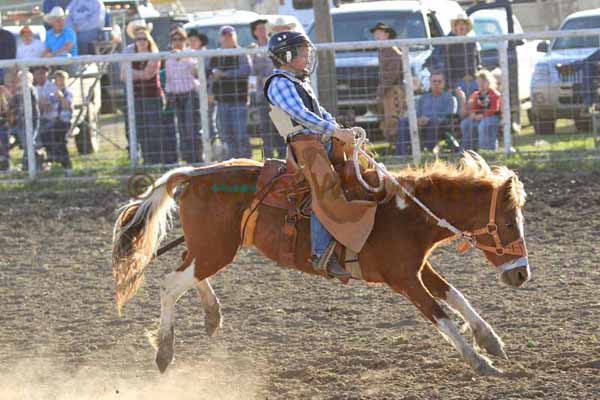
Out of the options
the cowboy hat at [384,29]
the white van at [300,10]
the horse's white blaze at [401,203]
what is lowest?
the horse's white blaze at [401,203]

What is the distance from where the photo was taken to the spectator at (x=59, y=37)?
15.0m

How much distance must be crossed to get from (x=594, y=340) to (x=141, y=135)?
7763mm

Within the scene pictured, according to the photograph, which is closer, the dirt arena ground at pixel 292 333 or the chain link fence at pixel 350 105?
the dirt arena ground at pixel 292 333

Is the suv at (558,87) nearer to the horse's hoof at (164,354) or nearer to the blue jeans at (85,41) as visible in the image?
the blue jeans at (85,41)

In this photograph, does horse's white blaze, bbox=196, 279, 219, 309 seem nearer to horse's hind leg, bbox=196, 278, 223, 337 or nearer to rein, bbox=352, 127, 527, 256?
horse's hind leg, bbox=196, 278, 223, 337

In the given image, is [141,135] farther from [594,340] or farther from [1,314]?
[594,340]

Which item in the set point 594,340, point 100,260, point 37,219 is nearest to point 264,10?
point 37,219

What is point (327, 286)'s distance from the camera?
339 inches

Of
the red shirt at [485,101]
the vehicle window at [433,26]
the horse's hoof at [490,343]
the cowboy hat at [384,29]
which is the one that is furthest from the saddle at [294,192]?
the vehicle window at [433,26]

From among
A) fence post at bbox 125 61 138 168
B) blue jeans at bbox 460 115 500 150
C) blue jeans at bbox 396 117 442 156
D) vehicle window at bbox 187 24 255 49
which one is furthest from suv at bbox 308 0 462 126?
fence post at bbox 125 61 138 168

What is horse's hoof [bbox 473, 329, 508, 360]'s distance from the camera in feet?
20.0

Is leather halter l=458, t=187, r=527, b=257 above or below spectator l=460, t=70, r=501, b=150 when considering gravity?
below

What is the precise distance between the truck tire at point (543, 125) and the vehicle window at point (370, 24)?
223cm

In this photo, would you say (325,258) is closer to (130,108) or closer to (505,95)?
(505,95)
